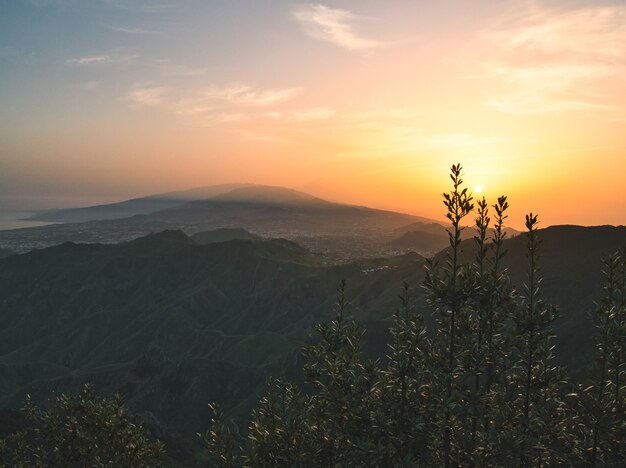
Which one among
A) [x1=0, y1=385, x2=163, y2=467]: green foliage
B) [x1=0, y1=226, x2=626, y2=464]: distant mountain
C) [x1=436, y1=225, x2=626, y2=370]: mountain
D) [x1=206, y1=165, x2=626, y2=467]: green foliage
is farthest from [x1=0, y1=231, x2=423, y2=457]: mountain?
[x1=206, y1=165, x2=626, y2=467]: green foliage

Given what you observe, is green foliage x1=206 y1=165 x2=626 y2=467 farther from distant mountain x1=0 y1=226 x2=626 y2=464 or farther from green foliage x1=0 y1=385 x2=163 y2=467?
distant mountain x1=0 y1=226 x2=626 y2=464

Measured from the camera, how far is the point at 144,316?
194m

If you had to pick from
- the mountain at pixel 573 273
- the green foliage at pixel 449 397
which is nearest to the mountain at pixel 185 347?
the mountain at pixel 573 273

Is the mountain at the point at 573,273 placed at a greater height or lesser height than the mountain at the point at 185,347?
greater

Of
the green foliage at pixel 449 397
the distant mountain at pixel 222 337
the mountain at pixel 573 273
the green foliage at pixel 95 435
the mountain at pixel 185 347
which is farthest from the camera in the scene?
the mountain at pixel 185 347

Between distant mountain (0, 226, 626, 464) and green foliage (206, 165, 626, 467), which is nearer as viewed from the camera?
green foliage (206, 165, 626, 467)

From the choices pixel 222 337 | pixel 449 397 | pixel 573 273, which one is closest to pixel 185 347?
pixel 222 337

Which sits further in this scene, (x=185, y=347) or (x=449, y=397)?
(x=185, y=347)

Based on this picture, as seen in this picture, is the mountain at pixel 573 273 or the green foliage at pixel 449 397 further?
the mountain at pixel 573 273

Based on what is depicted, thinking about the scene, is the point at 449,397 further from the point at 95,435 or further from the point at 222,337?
the point at 222,337

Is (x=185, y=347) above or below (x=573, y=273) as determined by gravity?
below

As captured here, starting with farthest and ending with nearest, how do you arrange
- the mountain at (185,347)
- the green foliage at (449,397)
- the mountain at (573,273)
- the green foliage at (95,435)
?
the mountain at (185,347) → the mountain at (573,273) → the green foliage at (95,435) → the green foliage at (449,397)

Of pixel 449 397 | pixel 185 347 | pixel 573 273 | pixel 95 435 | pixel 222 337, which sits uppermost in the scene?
pixel 449 397

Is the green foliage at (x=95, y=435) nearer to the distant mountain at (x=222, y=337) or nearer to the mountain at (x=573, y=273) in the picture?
the distant mountain at (x=222, y=337)
